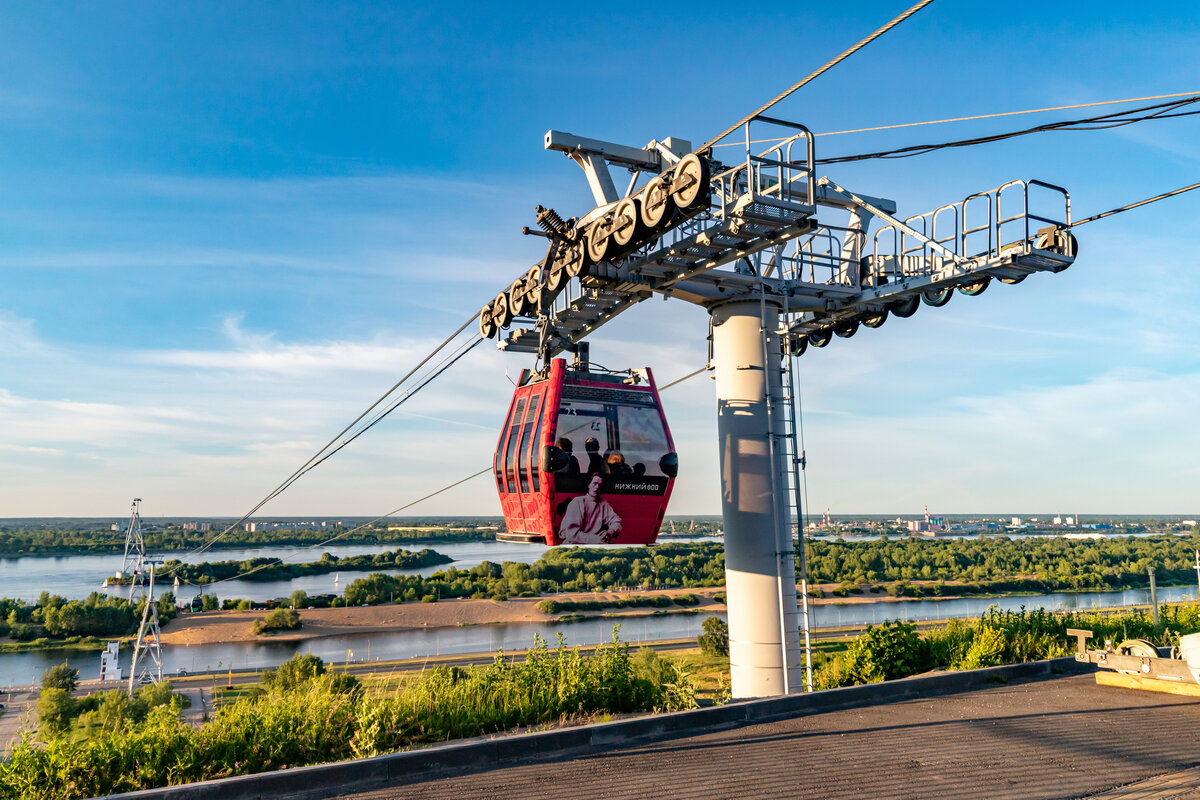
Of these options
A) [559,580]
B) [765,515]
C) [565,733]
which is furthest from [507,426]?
[559,580]

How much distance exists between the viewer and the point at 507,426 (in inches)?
504

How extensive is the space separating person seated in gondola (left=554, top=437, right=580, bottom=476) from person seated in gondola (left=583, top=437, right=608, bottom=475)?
22cm

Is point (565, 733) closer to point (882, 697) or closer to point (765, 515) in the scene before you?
point (882, 697)

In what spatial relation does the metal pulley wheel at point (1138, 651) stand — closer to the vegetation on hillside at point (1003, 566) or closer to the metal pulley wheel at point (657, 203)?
the metal pulley wheel at point (657, 203)

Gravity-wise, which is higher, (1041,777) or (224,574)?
(1041,777)

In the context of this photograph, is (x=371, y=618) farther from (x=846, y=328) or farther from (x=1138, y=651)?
(x=1138, y=651)

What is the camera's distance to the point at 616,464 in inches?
456

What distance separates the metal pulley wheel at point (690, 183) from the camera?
7.55 meters

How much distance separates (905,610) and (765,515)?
9621 centimetres

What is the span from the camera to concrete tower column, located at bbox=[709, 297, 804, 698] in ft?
44.1

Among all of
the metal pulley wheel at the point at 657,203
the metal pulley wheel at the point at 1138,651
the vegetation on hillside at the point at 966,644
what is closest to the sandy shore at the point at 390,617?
the vegetation on hillside at the point at 966,644

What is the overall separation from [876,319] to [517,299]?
315 inches

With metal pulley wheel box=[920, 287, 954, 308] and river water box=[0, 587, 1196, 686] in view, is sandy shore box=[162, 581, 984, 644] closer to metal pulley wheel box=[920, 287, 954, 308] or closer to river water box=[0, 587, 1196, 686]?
river water box=[0, 587, 1196, 686]

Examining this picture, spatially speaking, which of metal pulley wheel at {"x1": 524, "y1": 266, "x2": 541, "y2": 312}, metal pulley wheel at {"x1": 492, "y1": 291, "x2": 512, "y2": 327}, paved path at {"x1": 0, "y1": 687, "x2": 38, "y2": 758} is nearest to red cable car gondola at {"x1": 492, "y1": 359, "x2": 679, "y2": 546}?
metal pulley wheel at {"x1": 524, "y1": 266, "x2": 541, "y2": 312}
